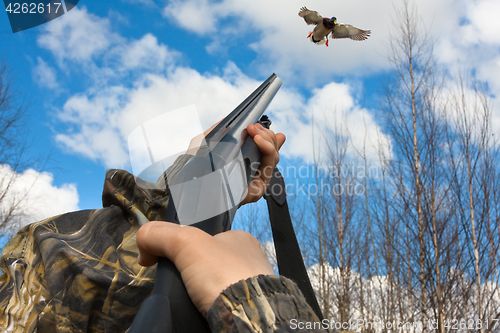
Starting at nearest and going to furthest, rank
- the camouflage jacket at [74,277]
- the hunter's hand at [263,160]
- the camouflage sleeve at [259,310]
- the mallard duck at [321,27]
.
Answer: the camouflage sleeve at [259,310] → the camouflage jacket at [74,277] → the hunter's hand at [263,160] → the mallard duck at [321,27]

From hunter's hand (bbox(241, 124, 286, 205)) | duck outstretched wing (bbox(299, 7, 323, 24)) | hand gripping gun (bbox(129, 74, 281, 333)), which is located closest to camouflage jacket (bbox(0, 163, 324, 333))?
hand gripping gun (bbox(129, 74, 281, 333))

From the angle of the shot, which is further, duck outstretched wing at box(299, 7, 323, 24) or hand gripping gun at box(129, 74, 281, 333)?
duck outstretched wing at box(299, 7, 323, 24)

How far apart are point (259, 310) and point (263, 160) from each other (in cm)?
74

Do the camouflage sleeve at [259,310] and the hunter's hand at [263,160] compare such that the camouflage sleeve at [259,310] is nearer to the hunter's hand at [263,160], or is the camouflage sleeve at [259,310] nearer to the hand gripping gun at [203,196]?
the hand gripping gun at [203,196]

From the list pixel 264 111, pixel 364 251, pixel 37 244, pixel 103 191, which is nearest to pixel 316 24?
pixel 264 111

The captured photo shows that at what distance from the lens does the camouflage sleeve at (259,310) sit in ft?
1.65

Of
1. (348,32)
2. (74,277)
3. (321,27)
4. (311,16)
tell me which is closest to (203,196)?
(74,277)

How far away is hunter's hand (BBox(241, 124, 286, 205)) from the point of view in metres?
1.17

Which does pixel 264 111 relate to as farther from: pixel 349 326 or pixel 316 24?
pixel 349 326

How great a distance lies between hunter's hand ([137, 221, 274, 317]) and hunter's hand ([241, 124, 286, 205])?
1.89 feet

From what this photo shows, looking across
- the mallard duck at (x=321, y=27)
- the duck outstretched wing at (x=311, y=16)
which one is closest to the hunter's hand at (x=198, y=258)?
the mallard duck at (x=321, y=27)

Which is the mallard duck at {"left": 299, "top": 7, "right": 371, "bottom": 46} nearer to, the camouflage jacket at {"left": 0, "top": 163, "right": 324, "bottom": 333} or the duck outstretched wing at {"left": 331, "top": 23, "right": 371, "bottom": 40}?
the duck outstretched wing at {"left": 331, "top": 23, "right": 371, "bottom": 40}

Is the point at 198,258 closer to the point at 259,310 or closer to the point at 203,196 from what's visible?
the point at 259,310

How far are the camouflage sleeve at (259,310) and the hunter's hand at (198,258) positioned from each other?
2 centimetres
